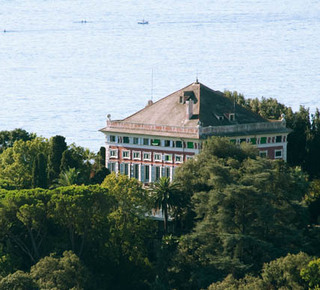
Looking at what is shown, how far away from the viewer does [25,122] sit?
181 metres

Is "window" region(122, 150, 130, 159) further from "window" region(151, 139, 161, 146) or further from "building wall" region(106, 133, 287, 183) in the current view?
"window" region(151, 139, 161, 146)

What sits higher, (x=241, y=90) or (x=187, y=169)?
(x=241, y=90)

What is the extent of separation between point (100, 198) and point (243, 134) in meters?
24.3

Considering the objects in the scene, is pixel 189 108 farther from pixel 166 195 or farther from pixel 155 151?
pixel 166 195

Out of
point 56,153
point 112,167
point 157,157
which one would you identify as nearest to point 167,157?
point 157,157

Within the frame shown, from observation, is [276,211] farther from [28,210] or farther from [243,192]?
[28,210]

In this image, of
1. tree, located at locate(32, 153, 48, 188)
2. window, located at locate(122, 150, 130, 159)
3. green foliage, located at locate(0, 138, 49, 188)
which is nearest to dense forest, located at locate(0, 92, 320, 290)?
tree, located at locate(32, 153, 48, 188)

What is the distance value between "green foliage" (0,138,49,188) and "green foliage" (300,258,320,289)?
3239cm

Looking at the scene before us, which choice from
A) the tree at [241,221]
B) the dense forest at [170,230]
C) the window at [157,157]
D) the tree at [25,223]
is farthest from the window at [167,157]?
the tree at [25,223]

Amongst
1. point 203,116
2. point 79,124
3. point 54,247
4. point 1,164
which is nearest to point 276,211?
point 54,247

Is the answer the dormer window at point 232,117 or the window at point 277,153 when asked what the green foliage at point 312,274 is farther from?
the dormer window at point 232,117

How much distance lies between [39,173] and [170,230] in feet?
47.4

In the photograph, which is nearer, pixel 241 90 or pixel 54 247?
pixel 54 247

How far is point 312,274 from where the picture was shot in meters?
86.2
